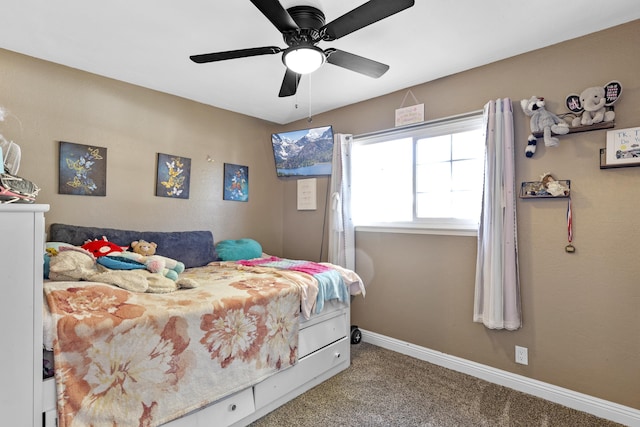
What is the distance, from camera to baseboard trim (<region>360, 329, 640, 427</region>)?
5.99ft

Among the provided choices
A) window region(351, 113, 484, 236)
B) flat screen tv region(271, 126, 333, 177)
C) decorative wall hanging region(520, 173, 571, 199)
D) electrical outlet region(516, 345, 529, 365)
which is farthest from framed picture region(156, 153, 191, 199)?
electrical outlet region(516, 345, 529, 365)

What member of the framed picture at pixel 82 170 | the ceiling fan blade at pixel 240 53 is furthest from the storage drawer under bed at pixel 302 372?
the framed picture at pixel 82 170

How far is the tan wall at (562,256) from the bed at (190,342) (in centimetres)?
83

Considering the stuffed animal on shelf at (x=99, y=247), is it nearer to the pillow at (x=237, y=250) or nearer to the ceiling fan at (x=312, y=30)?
the pillow at (x=237, y=250)

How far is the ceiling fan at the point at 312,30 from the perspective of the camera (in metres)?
1.35

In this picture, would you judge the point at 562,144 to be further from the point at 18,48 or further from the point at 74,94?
the point at 18,48

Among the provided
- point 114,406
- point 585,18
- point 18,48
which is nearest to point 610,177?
point 585,18

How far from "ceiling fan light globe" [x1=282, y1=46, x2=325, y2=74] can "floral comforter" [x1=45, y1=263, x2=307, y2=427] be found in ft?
4.30

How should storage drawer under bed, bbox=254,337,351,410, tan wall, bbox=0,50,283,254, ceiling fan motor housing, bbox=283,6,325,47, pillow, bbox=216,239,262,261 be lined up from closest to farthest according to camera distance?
ceiling fan motor housing, bbox=283,6,325,47 < storage drawer under bed, bbox=254,337,351,410 < tan wall, bbox=0,50,283,254 < pillow, bbox=216,239,262,261

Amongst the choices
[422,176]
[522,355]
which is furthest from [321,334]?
[422,176]

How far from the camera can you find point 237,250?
3.06 m

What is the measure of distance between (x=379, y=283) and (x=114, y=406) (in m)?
2.19

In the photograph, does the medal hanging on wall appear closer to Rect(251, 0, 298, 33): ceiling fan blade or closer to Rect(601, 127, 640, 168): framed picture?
Rect(601, 127, 640, 168): framed picture

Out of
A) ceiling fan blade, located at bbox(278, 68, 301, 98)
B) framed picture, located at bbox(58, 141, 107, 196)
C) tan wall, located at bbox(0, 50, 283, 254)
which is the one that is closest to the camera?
ceiling fan blade, located at bbox(278, 68, 301, 98)
